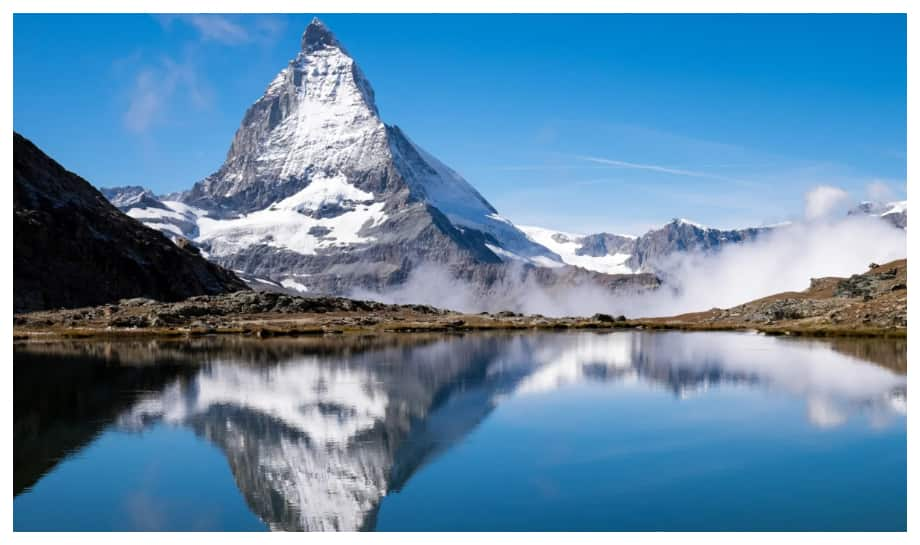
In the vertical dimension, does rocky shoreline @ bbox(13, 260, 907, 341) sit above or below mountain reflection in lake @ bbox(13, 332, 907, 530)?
above

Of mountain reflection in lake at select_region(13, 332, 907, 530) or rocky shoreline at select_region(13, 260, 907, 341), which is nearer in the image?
mountain reflection in lake at select_region(13, 332, 907, 530)

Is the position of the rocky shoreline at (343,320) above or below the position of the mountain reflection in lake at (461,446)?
above

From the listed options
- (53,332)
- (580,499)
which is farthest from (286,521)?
(53,332)

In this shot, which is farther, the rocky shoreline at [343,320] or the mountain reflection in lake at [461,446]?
the rocky shoreline at [343,320]

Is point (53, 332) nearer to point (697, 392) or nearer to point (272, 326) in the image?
point (272, 326)
